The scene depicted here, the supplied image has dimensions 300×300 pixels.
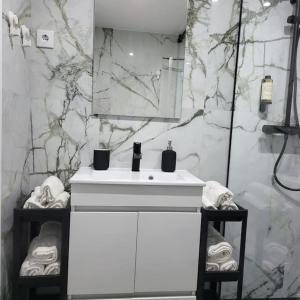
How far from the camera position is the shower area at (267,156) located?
6.31 ft

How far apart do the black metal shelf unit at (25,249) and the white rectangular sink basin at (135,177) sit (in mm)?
213

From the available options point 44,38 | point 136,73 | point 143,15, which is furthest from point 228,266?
point 44,38

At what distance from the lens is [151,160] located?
199 cm

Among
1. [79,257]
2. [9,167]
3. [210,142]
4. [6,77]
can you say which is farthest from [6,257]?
[210,142]

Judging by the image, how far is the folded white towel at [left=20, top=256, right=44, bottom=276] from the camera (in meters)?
1.50

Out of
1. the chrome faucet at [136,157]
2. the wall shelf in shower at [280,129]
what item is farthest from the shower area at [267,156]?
the chrome faucet at [136,157]

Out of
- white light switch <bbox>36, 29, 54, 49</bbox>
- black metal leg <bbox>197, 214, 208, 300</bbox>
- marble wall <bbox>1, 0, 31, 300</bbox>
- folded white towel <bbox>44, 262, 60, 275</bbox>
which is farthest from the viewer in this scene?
white light switch <bbox>36, 29, 54, 49</bbox>

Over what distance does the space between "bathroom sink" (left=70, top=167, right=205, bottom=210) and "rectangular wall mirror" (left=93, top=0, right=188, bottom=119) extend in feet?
1.89

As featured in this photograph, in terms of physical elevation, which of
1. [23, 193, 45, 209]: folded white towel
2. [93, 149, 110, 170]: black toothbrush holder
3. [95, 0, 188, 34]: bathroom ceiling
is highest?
[95, 0, 188, 34]: bathroom ceiling

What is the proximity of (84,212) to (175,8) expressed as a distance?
144 cm

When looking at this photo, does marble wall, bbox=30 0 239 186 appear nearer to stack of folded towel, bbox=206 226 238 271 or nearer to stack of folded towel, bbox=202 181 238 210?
stack of folded towel, bbox=202 181 238 210

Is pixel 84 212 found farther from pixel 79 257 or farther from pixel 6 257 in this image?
pixel 6 257

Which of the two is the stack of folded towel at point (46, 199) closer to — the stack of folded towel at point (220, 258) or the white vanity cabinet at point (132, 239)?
the white vanity cabinet at point (132, 239)

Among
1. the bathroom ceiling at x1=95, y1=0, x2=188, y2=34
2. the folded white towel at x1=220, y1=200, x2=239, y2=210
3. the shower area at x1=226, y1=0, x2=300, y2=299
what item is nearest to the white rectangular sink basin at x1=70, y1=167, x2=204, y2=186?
→ the folded white towel at x1=220, y1=200, x2=239, y2=210
